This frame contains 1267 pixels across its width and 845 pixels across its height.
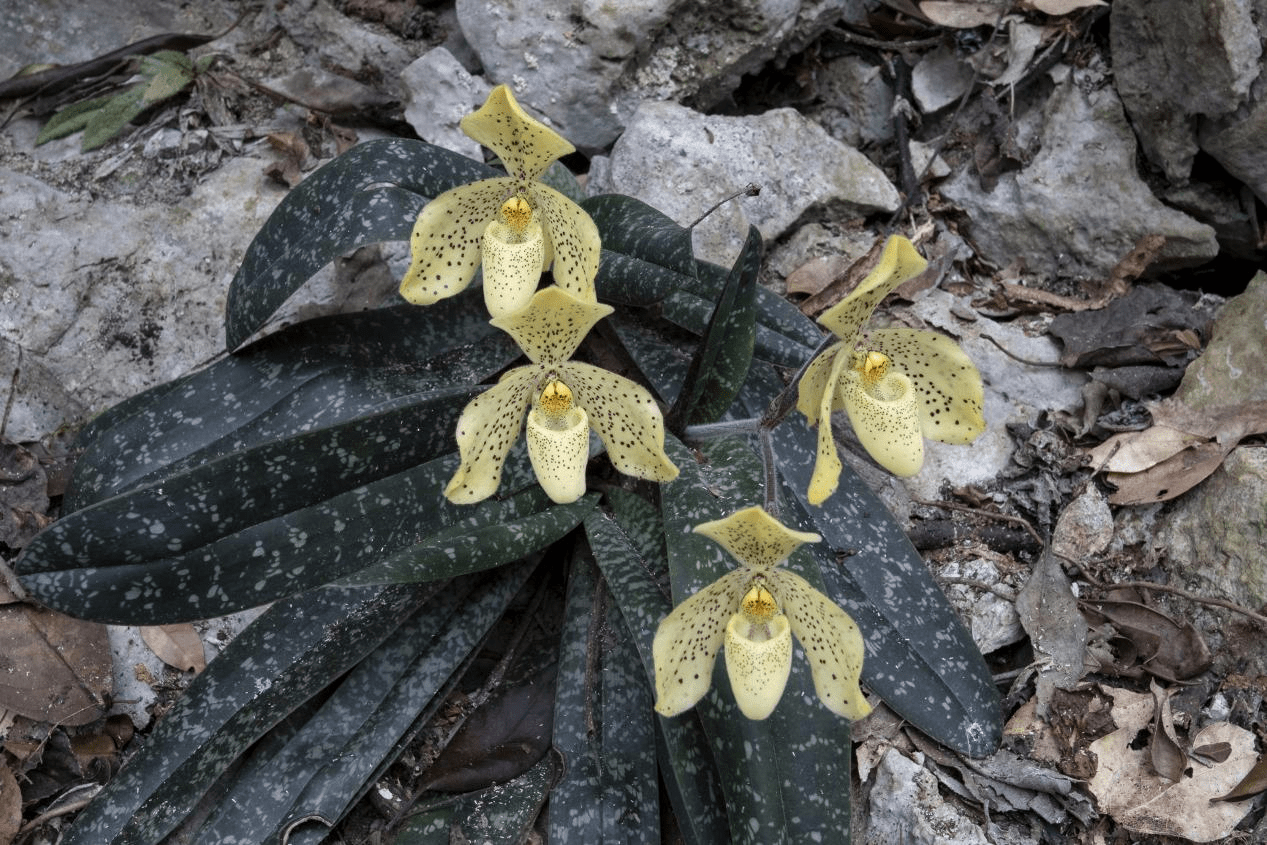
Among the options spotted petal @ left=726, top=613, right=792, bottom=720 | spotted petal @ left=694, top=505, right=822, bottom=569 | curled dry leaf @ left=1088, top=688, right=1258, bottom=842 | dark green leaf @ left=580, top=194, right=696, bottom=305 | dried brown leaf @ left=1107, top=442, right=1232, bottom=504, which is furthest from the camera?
dried brown leaf @ left=1107, top=442, right=1232, bottom=504

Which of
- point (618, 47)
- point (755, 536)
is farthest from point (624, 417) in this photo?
point (618, 47)

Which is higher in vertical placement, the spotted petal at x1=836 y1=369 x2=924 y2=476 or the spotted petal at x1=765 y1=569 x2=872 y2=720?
the spotted petal at x1=836 y1=369 x2=924 y2=476

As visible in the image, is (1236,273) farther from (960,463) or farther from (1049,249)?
(960,463)

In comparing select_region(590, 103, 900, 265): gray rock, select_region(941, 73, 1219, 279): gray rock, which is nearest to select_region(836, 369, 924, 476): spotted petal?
select_region(590, 103, 900, 265): gray rock

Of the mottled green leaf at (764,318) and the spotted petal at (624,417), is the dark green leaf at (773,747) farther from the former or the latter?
the mottled green leaf at (764,318)

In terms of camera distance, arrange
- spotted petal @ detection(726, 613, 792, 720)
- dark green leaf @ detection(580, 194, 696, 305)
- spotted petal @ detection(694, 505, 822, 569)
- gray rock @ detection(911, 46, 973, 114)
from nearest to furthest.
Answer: spotted petal @ detection(694, 505, 822, 569)
spotted petal @ detection(726, 613, 792, 720)
dark green leaf @ detection(580, 194, 696, 305)
gray rock @ detection(911, 46, 973, 114)

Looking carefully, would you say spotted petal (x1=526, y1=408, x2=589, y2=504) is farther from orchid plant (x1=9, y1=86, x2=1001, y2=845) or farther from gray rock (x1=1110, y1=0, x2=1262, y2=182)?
gray rock (x1=1110, y1=0, x2=1262, y2=182)

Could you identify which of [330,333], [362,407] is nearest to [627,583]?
[362,407]

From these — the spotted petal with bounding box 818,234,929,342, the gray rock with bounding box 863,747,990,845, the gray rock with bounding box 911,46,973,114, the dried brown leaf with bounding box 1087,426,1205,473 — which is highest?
the spotted petal with bounding box 818,234,929,342
